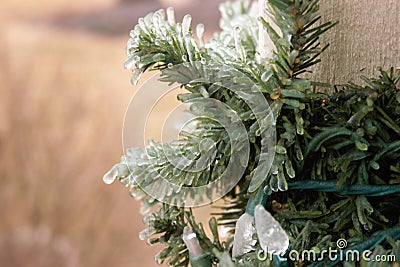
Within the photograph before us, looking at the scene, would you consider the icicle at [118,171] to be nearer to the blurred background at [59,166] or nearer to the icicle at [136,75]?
the icicle at [136,75]

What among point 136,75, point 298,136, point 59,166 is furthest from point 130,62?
point 59,166

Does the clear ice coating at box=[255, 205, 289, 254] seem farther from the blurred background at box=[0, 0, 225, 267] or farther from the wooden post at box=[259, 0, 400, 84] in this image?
the blurred background at box=[0, 0, 225, 267]

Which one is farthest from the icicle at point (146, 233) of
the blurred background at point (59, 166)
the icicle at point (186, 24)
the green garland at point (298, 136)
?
the blurred background at point (59, 166)

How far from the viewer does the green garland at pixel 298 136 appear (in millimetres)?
314

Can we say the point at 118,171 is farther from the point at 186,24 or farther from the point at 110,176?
the point at 186,24

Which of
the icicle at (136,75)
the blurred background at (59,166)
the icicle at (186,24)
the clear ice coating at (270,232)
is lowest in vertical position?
the clear ice coating at (270,232)

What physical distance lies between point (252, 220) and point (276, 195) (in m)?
0.03

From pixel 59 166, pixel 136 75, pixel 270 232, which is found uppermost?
pixel 59 166

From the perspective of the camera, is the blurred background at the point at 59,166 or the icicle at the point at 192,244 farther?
the blurred background at the point at 59,166

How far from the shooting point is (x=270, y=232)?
0.97 ft

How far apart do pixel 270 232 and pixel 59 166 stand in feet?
3.62

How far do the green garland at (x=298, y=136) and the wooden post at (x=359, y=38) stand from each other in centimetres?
1

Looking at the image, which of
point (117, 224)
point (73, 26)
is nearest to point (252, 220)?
point (117, 224)

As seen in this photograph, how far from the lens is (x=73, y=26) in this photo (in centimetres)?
146
